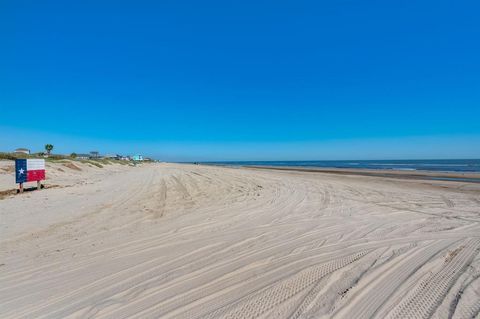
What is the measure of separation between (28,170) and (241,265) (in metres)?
14.5

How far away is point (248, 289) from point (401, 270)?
90.0 inches

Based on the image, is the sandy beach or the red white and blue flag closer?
the sandy beach

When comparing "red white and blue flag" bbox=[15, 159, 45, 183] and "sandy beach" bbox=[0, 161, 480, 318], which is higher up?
"red white and blue flag" bbox=[15, 159, 45, 183]

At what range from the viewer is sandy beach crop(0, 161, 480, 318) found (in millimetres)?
2895

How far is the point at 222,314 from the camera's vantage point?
2.77 metres

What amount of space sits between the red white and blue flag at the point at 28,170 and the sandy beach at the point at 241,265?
6643mm

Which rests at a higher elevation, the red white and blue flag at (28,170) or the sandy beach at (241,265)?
the red white and blue flag at (28,170)

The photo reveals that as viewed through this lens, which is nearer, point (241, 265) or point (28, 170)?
point (241, 265)

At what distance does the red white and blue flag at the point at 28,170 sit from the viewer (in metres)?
12.8

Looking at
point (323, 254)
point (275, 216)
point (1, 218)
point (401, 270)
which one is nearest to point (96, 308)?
point (323, 254)

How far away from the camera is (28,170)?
1349 centimetres

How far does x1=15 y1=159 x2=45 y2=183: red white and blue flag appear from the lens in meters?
12.8

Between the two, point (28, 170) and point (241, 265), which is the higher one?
point (28, 170)

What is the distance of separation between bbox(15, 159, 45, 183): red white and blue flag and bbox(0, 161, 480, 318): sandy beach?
21.8 feet
